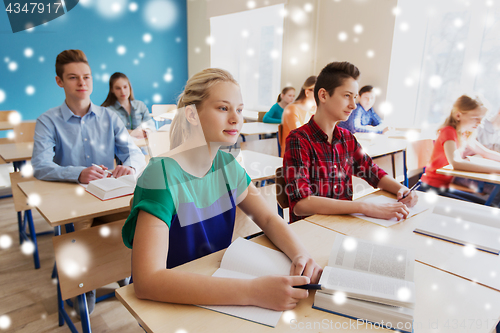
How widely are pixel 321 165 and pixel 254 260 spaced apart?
761 millimetres

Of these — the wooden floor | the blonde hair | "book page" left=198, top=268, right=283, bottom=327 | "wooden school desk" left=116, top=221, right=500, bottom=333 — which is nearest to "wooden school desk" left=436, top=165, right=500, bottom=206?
"wooden school desk" left=116, top=221, right=500, bottom=333

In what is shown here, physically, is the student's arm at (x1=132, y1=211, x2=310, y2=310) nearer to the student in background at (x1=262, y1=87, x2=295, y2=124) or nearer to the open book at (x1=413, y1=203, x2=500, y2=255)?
the open book at (x1=413, y1=203, x2=500, y2=255)

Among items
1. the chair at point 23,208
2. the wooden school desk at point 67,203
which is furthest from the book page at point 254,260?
the chair at point 23,208

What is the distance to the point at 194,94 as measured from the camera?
3.01 ft

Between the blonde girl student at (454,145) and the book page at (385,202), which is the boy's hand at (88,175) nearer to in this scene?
the book page at (385,202)

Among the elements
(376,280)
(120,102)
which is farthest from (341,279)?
(120,102)

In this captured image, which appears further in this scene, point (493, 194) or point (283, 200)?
point (493, 194)

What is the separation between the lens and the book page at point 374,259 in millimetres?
806

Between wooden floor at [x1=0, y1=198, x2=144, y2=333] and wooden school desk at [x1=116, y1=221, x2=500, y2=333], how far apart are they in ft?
3.60

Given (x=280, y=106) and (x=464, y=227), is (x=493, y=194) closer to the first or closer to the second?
(x=464, y=227)

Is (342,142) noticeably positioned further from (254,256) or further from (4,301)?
(4,301)

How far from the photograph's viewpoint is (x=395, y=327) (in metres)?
0.65

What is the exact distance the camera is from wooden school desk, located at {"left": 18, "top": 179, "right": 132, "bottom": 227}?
1.24 m

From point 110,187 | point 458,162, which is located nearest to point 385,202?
point 110,187
